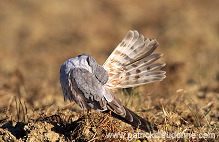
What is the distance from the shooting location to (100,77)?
424cm

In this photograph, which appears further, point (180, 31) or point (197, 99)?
point (180, 31)

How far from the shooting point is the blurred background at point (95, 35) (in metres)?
7.70

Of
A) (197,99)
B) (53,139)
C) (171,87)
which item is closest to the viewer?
(53,139)

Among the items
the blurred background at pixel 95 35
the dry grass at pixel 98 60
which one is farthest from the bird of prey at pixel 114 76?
the blurred background at pixel 95 35

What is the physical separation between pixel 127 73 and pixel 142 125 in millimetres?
804

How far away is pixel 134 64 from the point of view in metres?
4.48

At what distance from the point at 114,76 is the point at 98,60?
17.5ft

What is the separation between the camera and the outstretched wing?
4367 mm

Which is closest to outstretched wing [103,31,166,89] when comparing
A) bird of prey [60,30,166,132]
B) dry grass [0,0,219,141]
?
bird of prey [60,30,166,132]

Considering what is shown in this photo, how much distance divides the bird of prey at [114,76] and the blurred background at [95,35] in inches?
91.9

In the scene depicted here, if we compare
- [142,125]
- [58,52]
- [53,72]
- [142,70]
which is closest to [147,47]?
[142,70]

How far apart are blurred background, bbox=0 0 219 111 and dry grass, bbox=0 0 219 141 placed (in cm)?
2

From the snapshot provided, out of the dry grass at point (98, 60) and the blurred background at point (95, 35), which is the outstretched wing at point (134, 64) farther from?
the blurred background at point (95, 35)

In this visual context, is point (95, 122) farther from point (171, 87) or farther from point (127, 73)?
point (171, 87)
